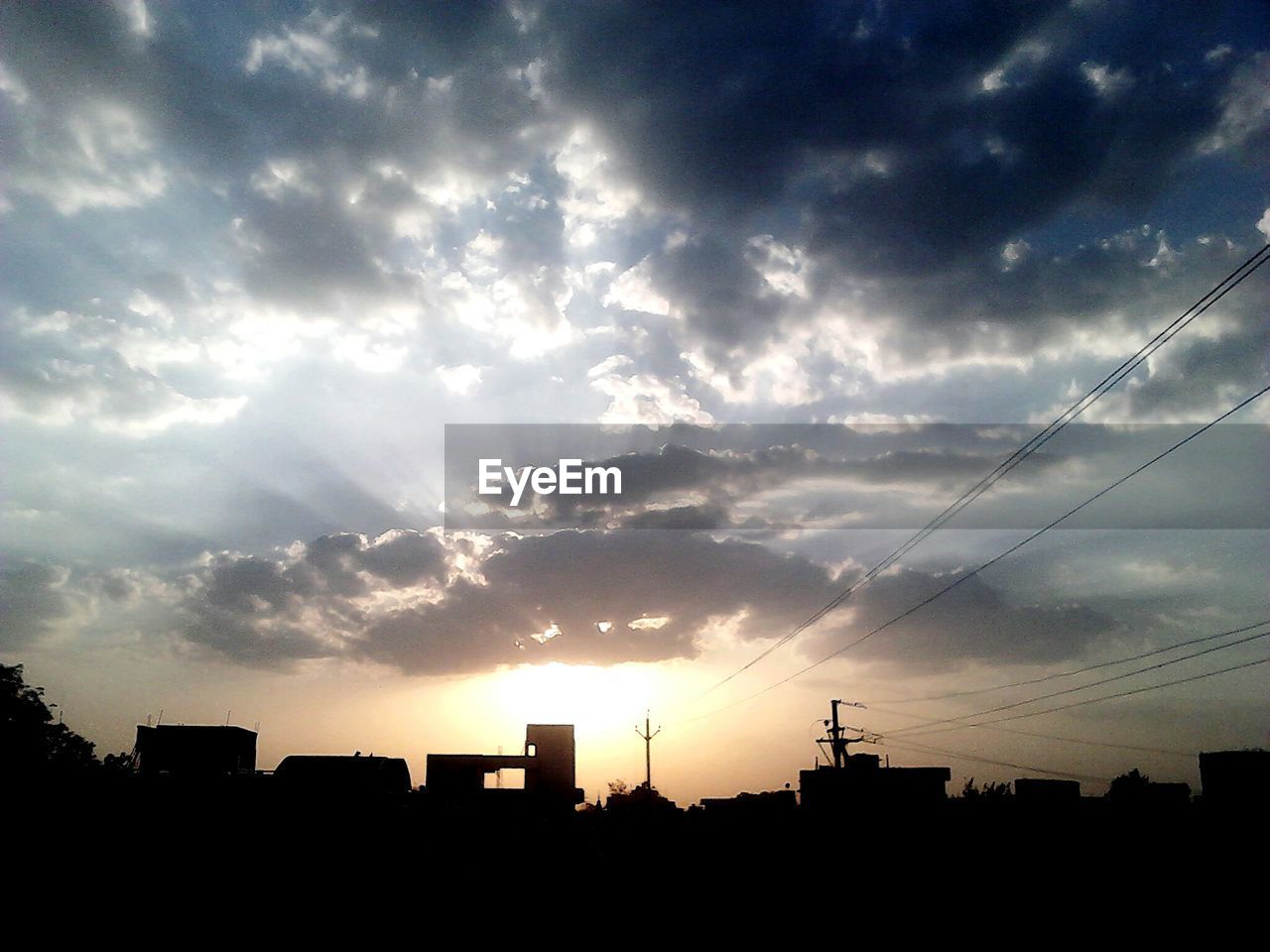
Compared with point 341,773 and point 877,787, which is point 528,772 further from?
point 877,787

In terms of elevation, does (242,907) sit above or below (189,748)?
below

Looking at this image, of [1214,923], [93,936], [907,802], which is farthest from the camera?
[907,802]

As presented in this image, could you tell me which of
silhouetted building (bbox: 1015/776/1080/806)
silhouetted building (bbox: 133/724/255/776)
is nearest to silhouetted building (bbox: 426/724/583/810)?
silhouetted building (bbox: 133/724/255/776)

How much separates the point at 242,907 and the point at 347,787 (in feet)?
72.2

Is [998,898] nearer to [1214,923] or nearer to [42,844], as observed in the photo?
[1214,923]

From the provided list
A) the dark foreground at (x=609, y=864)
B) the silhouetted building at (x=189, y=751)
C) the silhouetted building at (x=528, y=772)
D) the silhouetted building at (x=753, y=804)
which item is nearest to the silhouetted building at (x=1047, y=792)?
the dark foreground at (x=609, y=864)

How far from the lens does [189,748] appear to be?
174 feet

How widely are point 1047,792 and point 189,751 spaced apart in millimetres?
49692

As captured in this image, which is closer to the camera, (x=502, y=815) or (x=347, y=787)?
(x=502, y=815)

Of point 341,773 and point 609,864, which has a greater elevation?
point 341,773

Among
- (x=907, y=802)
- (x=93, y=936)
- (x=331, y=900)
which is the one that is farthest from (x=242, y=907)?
(x=907, y=802)

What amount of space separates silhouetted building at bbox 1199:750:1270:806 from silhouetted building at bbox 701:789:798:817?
22.2 meters

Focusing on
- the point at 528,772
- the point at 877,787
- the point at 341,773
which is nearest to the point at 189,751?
the point at 341,773

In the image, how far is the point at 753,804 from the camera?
4950cm
